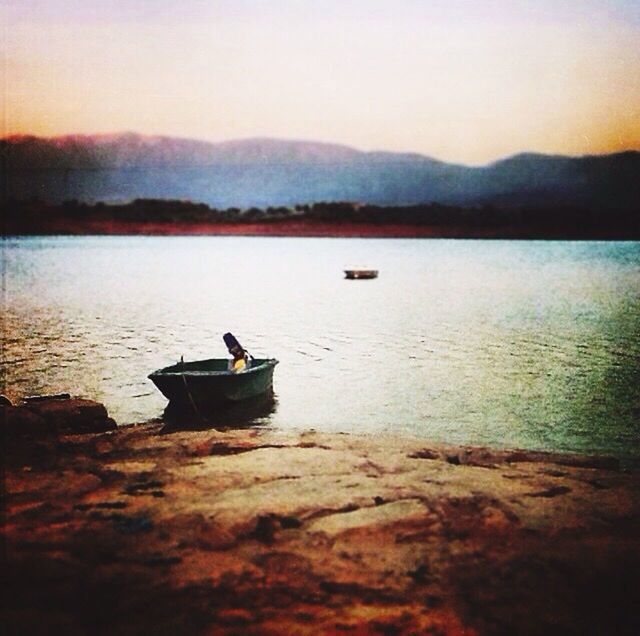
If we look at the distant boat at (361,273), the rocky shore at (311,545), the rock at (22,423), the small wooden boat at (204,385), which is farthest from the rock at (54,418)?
the distant boat at (361,273)

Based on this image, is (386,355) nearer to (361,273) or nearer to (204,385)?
(204,385)

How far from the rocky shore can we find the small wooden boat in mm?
4539

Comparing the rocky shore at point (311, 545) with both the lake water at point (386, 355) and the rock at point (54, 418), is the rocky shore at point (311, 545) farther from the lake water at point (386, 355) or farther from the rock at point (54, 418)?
the lake water at point (386, 355)

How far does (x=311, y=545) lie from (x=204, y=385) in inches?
309

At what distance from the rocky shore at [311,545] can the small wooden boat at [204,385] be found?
14.9 feet

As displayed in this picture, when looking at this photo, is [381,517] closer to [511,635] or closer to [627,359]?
[511,635]

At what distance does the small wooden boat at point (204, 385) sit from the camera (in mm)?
12998

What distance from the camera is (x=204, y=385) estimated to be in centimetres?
1314

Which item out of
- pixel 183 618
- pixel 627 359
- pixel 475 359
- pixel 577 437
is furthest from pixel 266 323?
pixel 183 618

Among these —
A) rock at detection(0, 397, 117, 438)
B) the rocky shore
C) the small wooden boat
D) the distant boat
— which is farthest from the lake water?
the distant boat

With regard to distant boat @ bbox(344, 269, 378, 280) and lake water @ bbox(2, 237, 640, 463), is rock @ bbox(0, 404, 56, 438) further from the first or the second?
distant boat @ bbox(344, 269, 378, 280)

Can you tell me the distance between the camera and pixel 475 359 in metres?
21.9

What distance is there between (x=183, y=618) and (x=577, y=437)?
33.1ft

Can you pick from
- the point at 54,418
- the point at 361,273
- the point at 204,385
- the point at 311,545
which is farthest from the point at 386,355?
the point at 361,273
